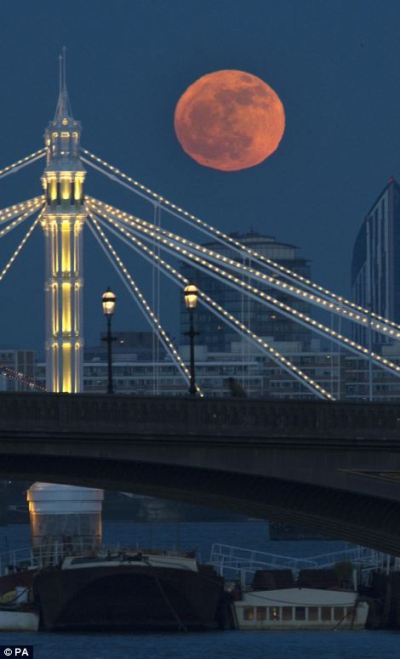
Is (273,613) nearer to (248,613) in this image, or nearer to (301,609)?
(248,613)

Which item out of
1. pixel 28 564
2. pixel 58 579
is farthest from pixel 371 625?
pixel 28 564

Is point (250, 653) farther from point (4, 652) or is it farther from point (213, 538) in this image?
point (213, 538)

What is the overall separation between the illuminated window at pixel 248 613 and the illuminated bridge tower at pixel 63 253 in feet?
52.5

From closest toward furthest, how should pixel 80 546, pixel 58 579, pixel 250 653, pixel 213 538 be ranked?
pixel 250 653 < pixel 58 579 < pixel 80 546 < pixel 213 538

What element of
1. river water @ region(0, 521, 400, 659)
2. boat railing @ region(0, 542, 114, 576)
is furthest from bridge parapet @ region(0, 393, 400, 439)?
boat railing @ region(0, 542, 114, 576)

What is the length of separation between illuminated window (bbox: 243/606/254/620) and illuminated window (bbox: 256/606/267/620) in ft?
0.68

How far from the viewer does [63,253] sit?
373ft

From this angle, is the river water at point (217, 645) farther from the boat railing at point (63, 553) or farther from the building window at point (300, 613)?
the boat railing at point (63, 553)

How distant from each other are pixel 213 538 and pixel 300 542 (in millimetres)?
7669

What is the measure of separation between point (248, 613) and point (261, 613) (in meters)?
0.52

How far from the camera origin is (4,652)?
57500 millimetres

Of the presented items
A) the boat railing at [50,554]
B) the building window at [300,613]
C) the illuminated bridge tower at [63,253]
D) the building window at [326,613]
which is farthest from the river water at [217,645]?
the illuminated bridge tower at [63,253]

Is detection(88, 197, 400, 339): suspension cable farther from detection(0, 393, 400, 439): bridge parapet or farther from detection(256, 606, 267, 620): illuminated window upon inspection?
detection(0, 393, 400, 439): bridge parapet

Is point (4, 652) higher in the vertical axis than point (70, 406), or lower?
lower
